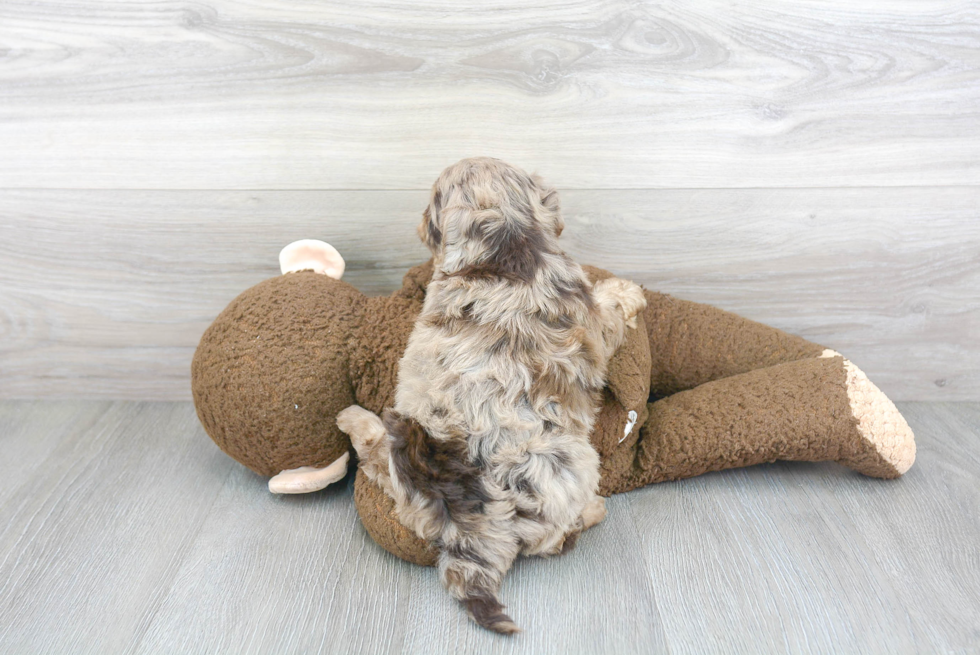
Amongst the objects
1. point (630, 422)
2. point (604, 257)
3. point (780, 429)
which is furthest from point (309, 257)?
point (780, 429)

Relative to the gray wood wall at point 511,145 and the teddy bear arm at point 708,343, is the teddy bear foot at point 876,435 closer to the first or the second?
the teddy bear arm at point 708,343

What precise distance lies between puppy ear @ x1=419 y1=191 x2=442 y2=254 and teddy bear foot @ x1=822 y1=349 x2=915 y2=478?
124cm

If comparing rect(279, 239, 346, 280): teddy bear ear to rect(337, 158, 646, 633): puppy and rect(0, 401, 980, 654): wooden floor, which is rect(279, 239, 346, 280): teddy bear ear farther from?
rect(0, 401, 980, 654): wooden floor

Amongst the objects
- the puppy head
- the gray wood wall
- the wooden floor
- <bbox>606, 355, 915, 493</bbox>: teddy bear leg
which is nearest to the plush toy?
<bbox>606, 355, 915, 493</bbox>: teddy bear leg

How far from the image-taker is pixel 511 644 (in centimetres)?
148

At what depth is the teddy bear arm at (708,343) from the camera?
2139 mm

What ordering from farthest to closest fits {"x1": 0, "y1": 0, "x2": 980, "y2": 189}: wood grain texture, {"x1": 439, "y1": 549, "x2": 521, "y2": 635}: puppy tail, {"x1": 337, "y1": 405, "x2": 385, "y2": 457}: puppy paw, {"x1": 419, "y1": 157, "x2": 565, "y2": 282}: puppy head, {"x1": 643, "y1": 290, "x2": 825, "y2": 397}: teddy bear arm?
{"x1": 643, "y1": 290, "x2": 825, "y2": 397}: teddy bear arm, {"x1": 0, "y1": 0, "x2": 980, "y2": 189}: wood grain texture, {"x1": 337, "y1": 405, "x2": 385, "y2": 457}: puppy paw, {"x1": 419, "y1": 157, "x2": 565, "y2": 282}: puppy head, {"x1": 439, "y1": 549, "x2": 521, "y2": 635}: puppy tail

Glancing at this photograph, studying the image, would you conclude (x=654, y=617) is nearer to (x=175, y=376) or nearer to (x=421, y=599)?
(x=421, y=599)

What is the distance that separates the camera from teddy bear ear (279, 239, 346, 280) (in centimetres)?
210

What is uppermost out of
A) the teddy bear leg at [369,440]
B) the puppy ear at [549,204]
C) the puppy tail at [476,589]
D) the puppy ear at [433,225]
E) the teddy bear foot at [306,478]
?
the puppy ear at [549,204]

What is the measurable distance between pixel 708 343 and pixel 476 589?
1.08 meters

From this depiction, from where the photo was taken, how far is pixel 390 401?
188cm

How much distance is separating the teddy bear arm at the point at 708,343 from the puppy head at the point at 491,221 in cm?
57

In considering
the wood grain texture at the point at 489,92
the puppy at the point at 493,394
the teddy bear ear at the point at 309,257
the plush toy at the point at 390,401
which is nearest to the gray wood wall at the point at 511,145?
the wood grain texture at the point at 489,92
